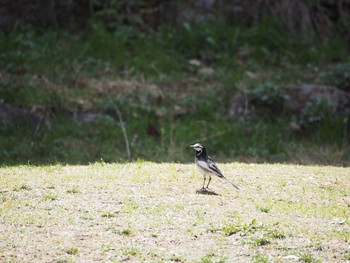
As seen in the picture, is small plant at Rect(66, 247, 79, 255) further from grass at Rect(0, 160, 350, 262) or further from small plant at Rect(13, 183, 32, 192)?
small plant at Rect(13, 183, 32, 192)

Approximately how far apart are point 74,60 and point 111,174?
6.70m

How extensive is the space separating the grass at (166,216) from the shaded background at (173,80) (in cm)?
270

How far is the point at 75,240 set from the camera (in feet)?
21.3

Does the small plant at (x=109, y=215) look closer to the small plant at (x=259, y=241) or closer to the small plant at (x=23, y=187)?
the small plant at (x=23, y=187)

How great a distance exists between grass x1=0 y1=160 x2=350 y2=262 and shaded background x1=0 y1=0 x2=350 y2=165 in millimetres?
2699

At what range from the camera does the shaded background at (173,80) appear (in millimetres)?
12516

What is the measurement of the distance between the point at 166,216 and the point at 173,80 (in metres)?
8.03

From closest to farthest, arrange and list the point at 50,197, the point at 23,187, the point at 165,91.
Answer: the point at 50,197, the point at 23,187, the point at 165,91

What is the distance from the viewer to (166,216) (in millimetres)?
7223

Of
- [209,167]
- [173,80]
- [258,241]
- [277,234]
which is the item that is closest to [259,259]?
[258,241]

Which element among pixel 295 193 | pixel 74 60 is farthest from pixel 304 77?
pixel 295 193

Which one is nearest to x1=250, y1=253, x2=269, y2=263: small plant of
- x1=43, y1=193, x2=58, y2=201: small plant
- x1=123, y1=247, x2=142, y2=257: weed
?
x1=123, y1=247, x2=142, y2=257: weed

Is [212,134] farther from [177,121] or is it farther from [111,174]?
[111,174]

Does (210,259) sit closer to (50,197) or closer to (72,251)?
(72,251)
